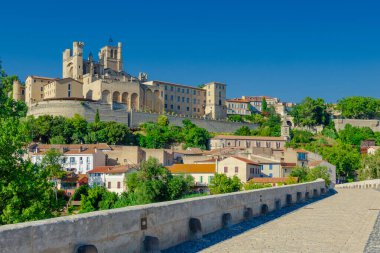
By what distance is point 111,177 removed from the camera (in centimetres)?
6762

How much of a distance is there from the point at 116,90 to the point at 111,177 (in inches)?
1850

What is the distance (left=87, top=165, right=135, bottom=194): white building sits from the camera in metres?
66.3

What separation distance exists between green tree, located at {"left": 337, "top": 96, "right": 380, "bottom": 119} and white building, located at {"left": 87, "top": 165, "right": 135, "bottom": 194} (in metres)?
88.9

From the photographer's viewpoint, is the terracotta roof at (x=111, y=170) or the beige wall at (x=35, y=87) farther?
the beige wall at (x=35, y=87)

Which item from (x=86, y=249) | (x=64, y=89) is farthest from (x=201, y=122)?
(x=86, y=249)

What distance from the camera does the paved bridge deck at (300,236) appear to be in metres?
9.14

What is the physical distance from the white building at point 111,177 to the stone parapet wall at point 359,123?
7944cm

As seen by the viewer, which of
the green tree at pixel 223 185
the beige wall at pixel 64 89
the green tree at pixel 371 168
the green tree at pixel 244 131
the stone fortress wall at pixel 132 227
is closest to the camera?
the stone fortress wall at pixel 132 227

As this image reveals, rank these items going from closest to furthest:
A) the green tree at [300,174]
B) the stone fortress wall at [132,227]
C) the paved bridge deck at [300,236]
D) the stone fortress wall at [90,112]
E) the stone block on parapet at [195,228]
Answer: the stone fortress wall at [132,227] < the paved bridge deck at [300,236] < the stone block on parapet at [195,228] < the green tree at [300,174] < the stone fortress wall at [90,112]

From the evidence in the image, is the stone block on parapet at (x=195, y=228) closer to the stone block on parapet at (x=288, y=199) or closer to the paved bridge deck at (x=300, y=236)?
the paved bridge deck at (x=300, y=236)

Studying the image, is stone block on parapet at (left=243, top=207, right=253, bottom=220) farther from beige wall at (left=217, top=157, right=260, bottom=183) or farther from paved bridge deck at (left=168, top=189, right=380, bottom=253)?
beige wall at (left=217, top=157, right=260, bottom=183)

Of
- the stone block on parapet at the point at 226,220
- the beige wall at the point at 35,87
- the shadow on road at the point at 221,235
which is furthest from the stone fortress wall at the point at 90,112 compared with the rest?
the stone block on parapet at the point at 226,220

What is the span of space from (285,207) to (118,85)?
9721 centimetres

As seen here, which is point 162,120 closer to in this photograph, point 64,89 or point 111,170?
point 64,89
